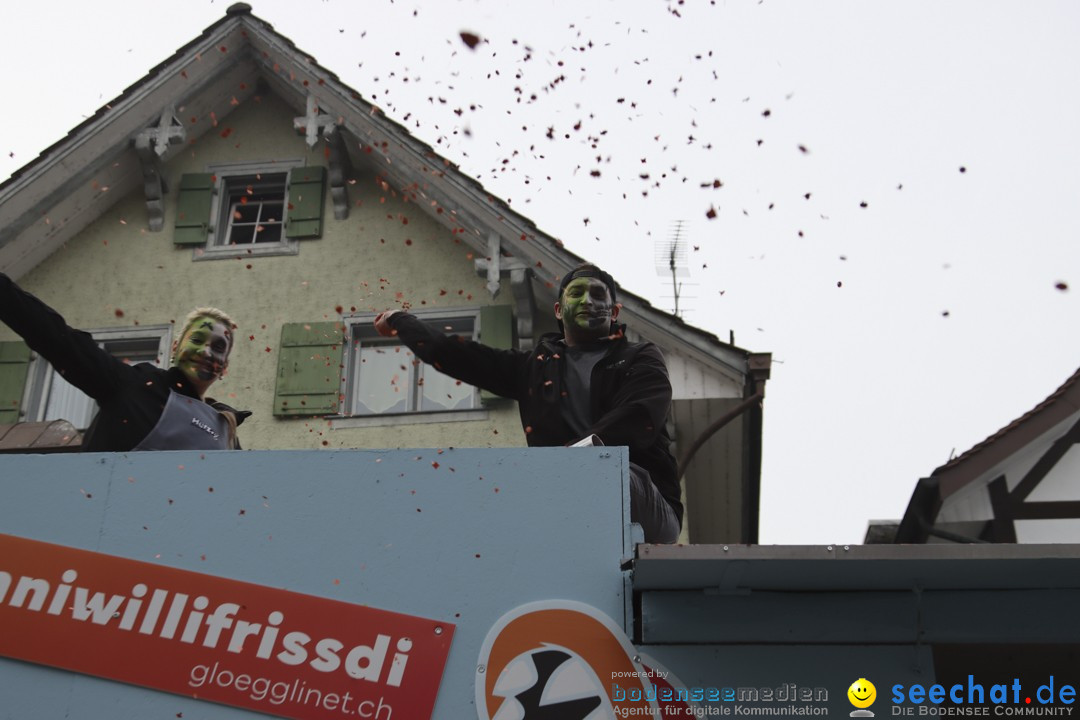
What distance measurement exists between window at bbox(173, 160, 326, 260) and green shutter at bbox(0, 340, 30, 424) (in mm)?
1720

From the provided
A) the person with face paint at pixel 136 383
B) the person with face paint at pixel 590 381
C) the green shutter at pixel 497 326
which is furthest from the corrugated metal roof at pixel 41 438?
the green shutter at pixel 497 326

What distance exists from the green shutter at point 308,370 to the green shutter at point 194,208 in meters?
1.42

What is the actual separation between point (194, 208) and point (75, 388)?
2.04 m

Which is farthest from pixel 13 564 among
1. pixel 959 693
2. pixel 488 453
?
pixel 959 693

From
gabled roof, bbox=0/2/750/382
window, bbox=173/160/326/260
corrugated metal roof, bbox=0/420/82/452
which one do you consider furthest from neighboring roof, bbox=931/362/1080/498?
corrugated metal roof, bbox=0/420/82/452

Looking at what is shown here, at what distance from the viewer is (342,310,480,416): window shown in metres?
10.7

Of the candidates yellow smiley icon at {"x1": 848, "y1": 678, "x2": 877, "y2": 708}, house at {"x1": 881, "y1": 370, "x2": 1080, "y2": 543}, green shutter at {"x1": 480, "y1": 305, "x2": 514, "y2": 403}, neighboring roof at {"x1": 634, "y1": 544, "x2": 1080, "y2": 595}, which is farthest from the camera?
green shutter at {"x1": 480, "y1": 305, "x2": 514, "y2": 403}

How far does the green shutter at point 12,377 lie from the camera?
10.8 metres

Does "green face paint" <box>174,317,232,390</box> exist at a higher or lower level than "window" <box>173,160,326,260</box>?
lower

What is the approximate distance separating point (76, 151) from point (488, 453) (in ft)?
25.5

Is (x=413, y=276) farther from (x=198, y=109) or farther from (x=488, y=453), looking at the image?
(x=488, y=453)

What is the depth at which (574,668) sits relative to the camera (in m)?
4.45

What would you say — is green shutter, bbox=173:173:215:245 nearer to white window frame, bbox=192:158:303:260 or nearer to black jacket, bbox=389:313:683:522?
white window frame, bbox=192:158:303:260

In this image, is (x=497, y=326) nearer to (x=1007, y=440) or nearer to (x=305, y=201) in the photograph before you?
(x=305, y=201)
